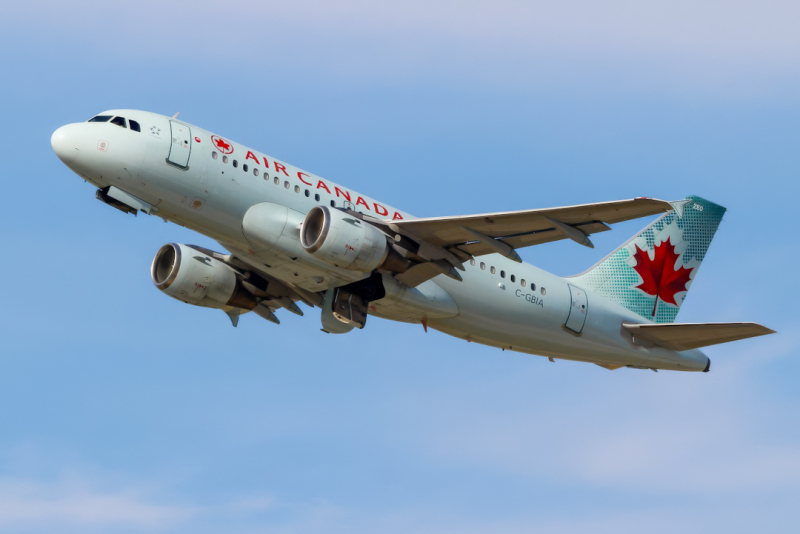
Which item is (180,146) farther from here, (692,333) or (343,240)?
(692,333)

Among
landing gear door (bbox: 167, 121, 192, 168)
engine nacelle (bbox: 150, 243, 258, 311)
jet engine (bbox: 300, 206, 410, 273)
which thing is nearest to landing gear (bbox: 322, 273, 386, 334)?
jet engine (bbox: 300, 206, 410, 273)

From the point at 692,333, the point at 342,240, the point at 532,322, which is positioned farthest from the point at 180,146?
the point at 692,333

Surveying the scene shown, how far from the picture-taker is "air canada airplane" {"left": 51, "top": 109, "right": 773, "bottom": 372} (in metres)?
32.9

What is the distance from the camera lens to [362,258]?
111ft

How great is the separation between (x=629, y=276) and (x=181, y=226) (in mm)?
18324

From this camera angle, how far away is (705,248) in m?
45.5

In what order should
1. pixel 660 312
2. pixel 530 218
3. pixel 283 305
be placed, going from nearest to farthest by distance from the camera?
pixel 530 218 → pixel 283 305 → pixel 660 312

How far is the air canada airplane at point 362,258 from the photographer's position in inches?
1297

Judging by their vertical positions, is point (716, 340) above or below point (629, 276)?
below

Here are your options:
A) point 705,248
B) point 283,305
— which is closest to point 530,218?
point 283,305

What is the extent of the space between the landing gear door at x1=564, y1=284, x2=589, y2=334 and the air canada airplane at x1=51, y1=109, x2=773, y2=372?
5 cm

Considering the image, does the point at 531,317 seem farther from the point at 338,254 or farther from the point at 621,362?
the point at 338,254

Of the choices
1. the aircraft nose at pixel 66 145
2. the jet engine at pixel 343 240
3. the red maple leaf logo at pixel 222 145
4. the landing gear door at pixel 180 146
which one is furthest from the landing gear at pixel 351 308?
the aircraft nose at pixel 66 145

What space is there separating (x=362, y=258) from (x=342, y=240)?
0.97 meters
